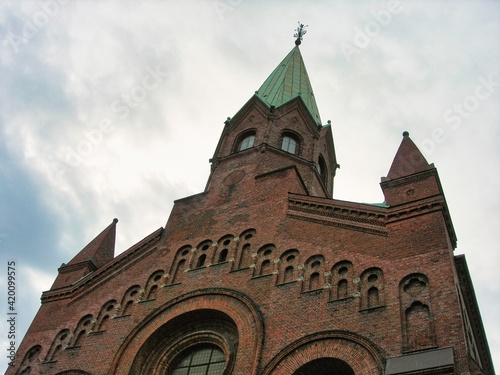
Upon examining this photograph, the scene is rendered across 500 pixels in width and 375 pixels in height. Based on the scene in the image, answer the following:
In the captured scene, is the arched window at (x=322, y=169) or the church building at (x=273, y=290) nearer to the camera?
the church building at (x=273, y=290)

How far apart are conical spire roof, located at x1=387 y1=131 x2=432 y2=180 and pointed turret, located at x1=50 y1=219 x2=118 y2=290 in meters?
12.2

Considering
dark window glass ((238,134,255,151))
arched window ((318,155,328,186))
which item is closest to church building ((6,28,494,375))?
dark window glass ((238,134,255,151))

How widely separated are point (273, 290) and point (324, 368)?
298cm

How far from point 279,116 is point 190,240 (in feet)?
30.5

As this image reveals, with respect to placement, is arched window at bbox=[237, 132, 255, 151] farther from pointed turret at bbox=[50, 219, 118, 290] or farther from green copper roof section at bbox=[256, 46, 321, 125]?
pointed turret at bbox=[50, 219, 118, 290]

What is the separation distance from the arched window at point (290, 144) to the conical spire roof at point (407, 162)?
277 inches

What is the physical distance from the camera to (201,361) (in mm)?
16859

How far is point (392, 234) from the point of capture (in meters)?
16.0

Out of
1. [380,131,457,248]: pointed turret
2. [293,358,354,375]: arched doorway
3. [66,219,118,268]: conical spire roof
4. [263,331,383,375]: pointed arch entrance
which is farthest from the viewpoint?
[66,219,118,268]: conical spire roof

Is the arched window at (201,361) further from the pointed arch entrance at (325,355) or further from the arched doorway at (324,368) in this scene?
the arched doorway at (324,368)

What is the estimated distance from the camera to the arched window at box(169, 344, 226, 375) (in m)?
16.4

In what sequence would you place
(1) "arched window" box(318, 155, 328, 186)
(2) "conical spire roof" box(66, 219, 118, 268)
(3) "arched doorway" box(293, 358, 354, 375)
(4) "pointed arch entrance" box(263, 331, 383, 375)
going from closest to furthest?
(4) "pointed arch entrance" box(263, 331, 383, 375)
(3) "arched doorway" box(293, 358, 354, 375)
(2) "conical spire roof" box(66, 219, 118, 268)
(1) "arched window" box(318, 155, 328, 186)

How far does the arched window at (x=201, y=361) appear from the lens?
16367 millimetres

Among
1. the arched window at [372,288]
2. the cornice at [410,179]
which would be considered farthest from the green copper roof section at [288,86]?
the arched window at [372,288]
